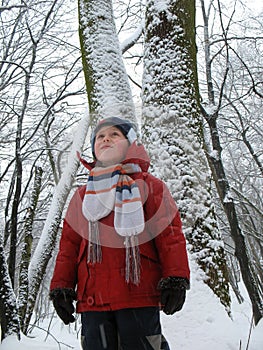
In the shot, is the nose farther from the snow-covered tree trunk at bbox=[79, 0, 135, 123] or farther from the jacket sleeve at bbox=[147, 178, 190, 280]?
the snow-covered tree trunk at bbox=[79, 0, 135, 123]

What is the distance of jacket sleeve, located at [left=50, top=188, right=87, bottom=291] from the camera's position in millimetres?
1825

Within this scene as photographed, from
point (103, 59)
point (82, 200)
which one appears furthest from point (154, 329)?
point (103, 59)

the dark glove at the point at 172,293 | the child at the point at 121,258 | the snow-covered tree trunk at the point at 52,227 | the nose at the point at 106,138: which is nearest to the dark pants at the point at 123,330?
the child at the point at 121,258

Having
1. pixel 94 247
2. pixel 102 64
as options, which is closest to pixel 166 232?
pixel 94 247

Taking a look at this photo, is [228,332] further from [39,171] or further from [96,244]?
[39,171]

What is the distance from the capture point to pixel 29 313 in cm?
531

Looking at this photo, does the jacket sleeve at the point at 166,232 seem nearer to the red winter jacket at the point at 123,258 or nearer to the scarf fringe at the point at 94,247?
the red winter jacket at the point at 123,258

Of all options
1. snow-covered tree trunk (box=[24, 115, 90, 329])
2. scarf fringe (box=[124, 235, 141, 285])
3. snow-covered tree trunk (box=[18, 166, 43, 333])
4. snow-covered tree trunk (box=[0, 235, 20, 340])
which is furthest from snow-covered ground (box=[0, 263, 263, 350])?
snow-covered tree trunk (box=[24, 115, 90, 329])

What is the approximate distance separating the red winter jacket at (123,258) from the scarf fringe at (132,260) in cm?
3

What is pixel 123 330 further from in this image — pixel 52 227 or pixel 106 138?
pixel 52 227

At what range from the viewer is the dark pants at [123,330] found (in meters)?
1.64

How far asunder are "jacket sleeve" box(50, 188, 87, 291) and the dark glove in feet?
1.64

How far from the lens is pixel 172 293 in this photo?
1593 millimetres

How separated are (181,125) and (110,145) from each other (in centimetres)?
81
